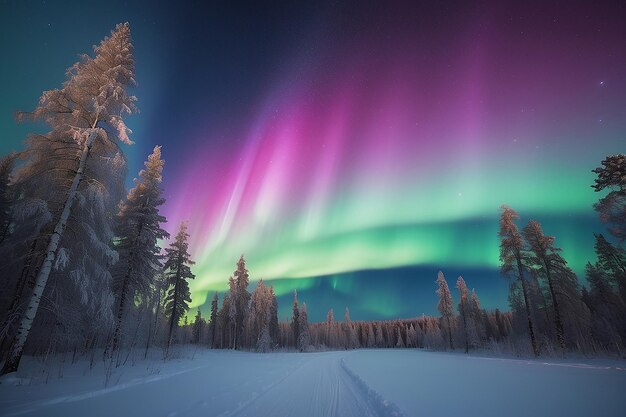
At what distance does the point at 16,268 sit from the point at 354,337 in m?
98.5

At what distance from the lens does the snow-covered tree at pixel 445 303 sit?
4422 cm

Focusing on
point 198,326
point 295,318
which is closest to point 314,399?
point 295,318

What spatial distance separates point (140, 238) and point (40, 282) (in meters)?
9.74

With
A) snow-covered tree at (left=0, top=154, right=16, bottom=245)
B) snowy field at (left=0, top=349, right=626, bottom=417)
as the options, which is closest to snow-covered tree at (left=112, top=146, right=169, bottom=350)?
snow-covered tree at (left=0, top=154, right=16, bottom=245)

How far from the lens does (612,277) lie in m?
27.5

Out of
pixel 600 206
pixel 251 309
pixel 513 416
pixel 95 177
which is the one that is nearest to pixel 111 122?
pixel 95 177

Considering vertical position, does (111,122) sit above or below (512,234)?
above

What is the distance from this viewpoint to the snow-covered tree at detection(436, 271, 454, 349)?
44.2 metres

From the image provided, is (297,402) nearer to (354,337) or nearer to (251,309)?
(251,309)

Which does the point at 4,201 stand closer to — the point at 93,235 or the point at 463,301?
the point at 93,235

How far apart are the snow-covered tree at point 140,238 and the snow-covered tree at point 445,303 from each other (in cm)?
4496

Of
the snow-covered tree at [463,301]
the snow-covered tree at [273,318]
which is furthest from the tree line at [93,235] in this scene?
the snow-covered tree at [273,318]

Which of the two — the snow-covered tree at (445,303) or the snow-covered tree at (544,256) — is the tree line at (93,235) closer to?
the snow-covered tree at (544,256)

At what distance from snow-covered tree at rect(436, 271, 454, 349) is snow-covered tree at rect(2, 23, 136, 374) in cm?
4811
